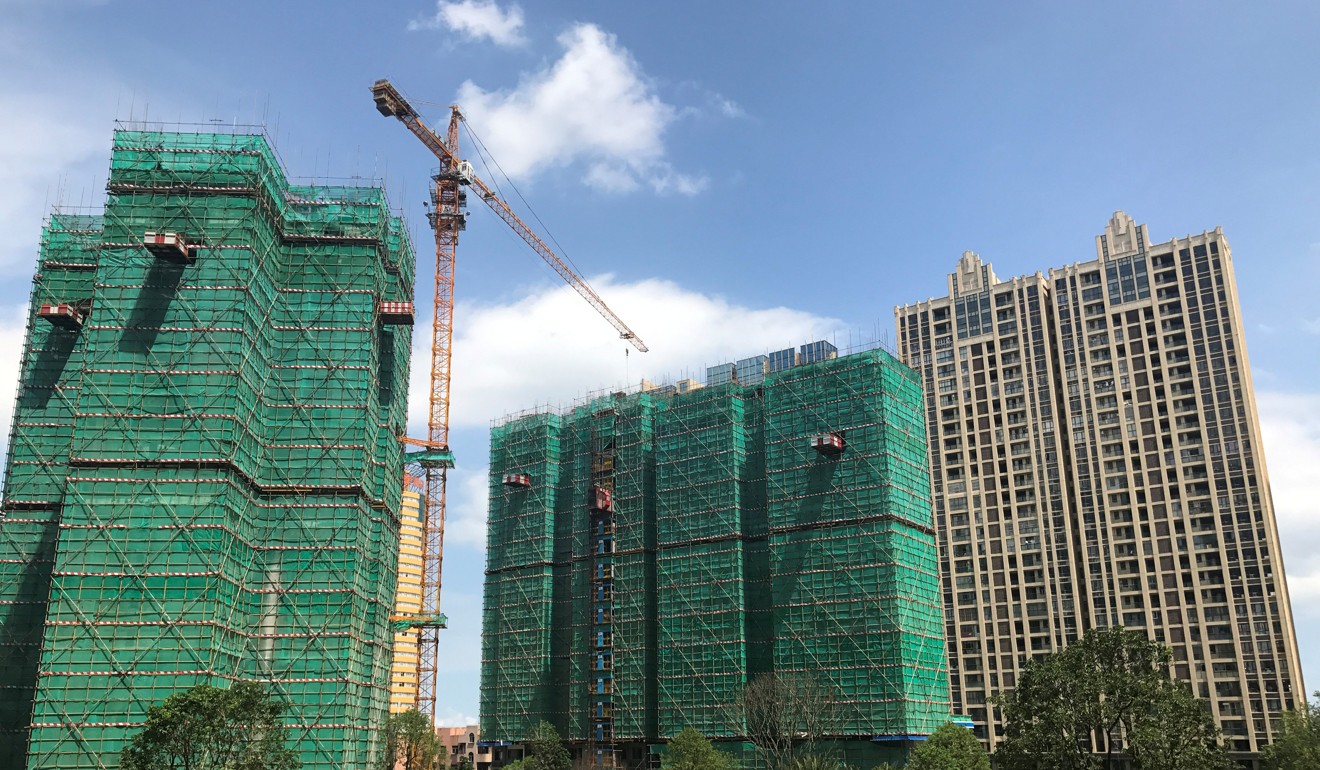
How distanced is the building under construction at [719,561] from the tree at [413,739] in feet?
26.1

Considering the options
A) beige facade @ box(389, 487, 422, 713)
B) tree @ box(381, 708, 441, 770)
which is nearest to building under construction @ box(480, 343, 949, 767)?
tree @ box(381, 708, 441, 770)

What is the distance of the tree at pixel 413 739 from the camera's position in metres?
113

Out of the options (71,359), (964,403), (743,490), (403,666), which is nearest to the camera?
(71,359)

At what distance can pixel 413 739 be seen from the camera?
112 metres

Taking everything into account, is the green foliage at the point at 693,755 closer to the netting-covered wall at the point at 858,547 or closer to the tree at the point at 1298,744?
the netting-covered wall at the point at 858,547

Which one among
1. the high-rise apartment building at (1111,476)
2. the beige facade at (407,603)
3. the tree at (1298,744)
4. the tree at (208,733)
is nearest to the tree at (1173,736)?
the tree at (1298,744)

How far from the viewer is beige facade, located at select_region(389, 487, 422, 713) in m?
183

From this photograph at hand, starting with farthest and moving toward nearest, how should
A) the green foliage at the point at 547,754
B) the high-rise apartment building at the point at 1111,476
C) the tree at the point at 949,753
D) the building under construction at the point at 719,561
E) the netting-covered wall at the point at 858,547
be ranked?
the high-rise apartment building at the point at 1111,476 → the green foliage at the point at 547,754 → the building under construction at the point at 719,561 → the netting-covered wall at the point at 858,547 → the tree at the point at 949,753

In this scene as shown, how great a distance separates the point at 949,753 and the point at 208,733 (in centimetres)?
5175

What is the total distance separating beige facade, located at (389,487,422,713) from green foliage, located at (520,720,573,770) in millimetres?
75010

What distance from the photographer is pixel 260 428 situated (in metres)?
80.9

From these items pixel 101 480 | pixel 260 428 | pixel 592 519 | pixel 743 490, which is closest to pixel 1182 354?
pixel 743 490

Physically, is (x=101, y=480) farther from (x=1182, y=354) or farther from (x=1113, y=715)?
(x=1182, y=354)

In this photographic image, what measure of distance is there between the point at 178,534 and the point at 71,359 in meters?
18.8
